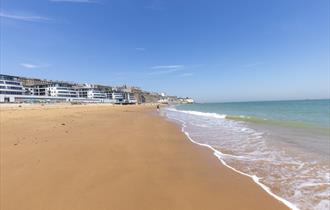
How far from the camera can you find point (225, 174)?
578cm

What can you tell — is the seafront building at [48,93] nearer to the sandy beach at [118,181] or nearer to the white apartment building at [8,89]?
the white apartment building at [8,89]

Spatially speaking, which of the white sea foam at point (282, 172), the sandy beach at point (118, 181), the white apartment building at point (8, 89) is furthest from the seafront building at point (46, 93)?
the white sea foam at point (282, 172)

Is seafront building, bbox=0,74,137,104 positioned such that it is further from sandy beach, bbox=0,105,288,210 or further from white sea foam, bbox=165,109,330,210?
white sea foam, bbox=165,109,330,210

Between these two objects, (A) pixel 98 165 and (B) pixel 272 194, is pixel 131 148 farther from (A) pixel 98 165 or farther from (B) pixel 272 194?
(B) pixel 272 194

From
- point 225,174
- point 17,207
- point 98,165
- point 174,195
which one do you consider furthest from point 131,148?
point 17,207

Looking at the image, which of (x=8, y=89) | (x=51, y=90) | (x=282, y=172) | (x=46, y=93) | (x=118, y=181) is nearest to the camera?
(x=118, y=181)

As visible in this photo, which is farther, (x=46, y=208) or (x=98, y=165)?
(x=98, y=165)

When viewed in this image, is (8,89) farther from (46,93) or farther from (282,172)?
(282,172)

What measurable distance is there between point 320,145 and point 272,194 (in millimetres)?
6675

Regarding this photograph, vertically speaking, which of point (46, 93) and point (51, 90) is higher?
point (51, 90)

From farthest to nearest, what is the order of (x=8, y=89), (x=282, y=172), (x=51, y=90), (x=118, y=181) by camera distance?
1. (x=51, y=90)
2. (x=8, y=89)
3. (x=282, y=172)
4. (x=118, y=181)

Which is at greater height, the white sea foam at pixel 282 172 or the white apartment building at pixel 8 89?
the white apartment building at pixel 8 89

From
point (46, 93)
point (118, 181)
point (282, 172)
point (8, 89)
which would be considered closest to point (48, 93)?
point (46, 93)

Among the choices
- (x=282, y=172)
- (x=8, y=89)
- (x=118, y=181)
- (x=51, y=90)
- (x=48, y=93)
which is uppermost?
(x=51, y=90)
